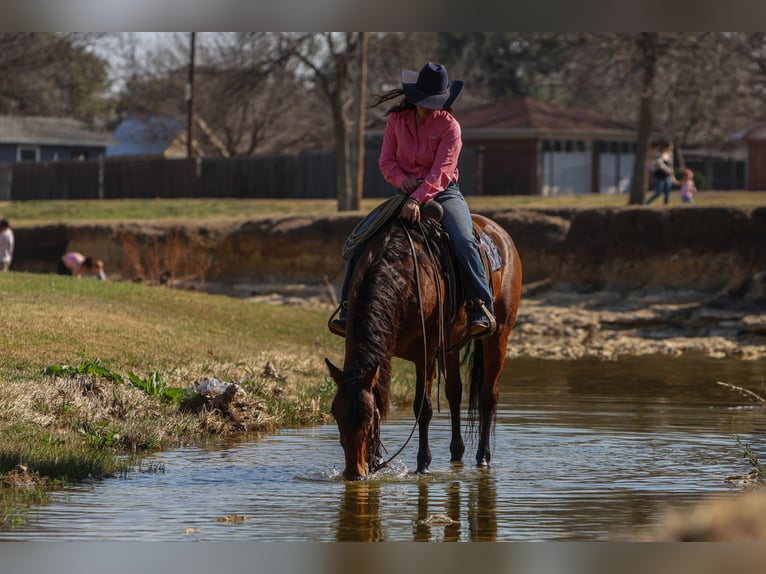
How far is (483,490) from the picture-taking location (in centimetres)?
1005

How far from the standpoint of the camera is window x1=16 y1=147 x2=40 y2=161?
71250 millimetres

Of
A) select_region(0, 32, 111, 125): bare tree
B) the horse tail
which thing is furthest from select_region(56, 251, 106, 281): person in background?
select_region(0, 32, 111, 125): bare tree

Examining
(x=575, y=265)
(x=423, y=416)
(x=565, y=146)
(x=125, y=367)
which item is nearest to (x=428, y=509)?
(x=423, y=416)

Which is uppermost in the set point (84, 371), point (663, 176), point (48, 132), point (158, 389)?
point (48, 132)

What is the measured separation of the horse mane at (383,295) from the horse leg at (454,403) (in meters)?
1.35

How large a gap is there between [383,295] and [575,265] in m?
20.2

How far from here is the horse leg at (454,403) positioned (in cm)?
1165

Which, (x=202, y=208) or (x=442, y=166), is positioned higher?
(x=202, y=208)

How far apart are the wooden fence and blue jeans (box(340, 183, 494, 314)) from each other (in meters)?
42.1

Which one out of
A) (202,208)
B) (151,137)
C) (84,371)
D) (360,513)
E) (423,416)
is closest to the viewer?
(360,513)

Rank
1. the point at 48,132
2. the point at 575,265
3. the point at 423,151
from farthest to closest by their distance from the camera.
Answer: the point at 48,132
the point at 575,265
the point at 423,151

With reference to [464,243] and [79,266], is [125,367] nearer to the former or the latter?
[464,243]

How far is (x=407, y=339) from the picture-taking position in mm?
10344

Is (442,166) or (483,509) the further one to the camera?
(442,166)
